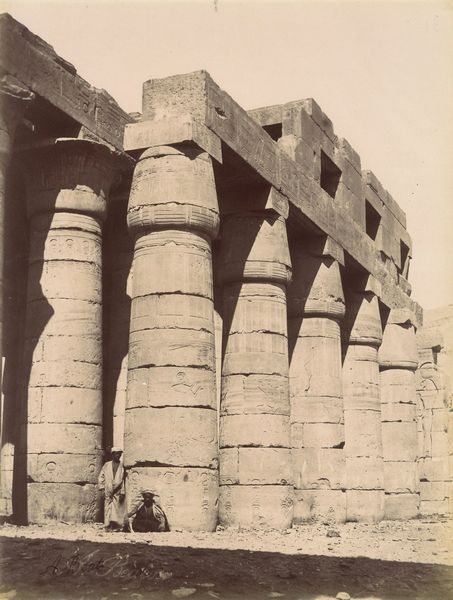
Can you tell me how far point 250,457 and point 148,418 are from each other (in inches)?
113

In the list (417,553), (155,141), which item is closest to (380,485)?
(417,553)

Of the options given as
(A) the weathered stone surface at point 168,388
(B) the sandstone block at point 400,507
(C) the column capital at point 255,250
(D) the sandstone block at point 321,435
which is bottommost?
(B) the sandstone block at point 400,507

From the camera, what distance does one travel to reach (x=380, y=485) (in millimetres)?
19750

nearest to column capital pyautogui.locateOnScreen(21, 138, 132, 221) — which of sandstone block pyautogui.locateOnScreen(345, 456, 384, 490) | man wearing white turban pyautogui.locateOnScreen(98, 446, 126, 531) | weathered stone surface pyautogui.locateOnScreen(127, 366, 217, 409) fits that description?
weathered stone surface pyautogui.locateOnScreen(127, 366, 217, 409)

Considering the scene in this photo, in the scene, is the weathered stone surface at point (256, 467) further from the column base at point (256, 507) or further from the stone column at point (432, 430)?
the stone column at point (432, 430)

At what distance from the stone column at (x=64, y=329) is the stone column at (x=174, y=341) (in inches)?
63.0

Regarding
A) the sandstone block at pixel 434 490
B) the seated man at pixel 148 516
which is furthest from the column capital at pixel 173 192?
the sandstone block at pixel 434 490

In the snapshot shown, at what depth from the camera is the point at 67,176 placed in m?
14.3

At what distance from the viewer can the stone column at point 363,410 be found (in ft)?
63.6

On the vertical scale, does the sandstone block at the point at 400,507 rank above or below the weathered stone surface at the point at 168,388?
below

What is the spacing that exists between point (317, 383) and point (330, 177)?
514cm

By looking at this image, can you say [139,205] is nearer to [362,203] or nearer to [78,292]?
[78,292]

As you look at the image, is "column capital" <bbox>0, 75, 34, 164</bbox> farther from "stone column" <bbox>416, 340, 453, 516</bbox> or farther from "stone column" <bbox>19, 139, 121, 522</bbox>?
"stone column" <bbox>416, 340, 453, 516</bbox>

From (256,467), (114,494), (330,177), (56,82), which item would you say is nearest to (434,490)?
(330,177)
